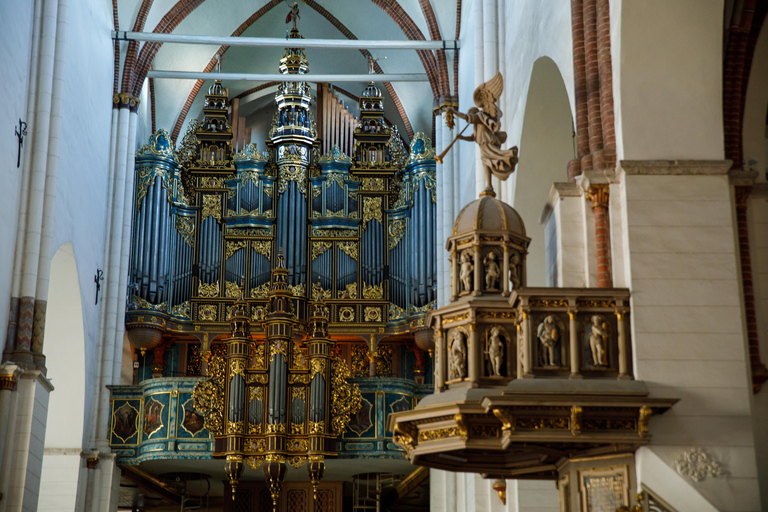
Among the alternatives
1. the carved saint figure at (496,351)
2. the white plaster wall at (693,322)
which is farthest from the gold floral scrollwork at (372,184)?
the carved saint figure at (496,351)

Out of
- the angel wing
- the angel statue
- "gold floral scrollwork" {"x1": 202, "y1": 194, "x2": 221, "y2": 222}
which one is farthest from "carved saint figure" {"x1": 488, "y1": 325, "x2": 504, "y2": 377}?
"gold floral scrollwork" {"x1": 202, "y1": 194, "x2": 221, "y2": 222}

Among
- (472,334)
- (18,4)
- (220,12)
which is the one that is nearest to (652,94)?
(472,334)

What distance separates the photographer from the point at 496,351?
10078mm

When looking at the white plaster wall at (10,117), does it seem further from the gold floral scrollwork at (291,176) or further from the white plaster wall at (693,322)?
the white plaster wall at (693,322)

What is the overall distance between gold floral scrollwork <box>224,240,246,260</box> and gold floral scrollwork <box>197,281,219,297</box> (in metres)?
0.84

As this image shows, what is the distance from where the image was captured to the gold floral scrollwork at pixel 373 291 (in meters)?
24.1

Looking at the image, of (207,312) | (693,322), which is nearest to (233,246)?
(207,312)

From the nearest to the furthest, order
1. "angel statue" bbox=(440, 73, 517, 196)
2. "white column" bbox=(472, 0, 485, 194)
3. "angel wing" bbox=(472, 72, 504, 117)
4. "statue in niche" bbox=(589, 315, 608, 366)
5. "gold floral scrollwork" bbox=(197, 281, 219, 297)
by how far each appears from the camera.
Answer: "statue in niche" bbox=(589, 315, 608, 366) < "angel statue" bbox=(440, 73, 517, 196) < "angel wing" bbox=(472, 72, 504, 117) < "white column" bbox=(472, 0, 485, 194) < "gold floral scrollwork" bbox=(197, 281, 219, 297)

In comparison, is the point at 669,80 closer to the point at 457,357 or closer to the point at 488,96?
the point at 488,96

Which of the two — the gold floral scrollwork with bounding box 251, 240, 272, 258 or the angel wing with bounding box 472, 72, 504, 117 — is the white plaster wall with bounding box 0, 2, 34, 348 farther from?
the gold floral scrollwork with bounding box 251, 240, 272, 258

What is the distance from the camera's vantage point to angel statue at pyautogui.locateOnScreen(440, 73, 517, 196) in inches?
435

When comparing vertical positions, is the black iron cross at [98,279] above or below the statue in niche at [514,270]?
above

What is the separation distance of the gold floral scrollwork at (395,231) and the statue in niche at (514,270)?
46.1ft

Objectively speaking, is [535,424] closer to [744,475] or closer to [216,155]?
[744,475]
